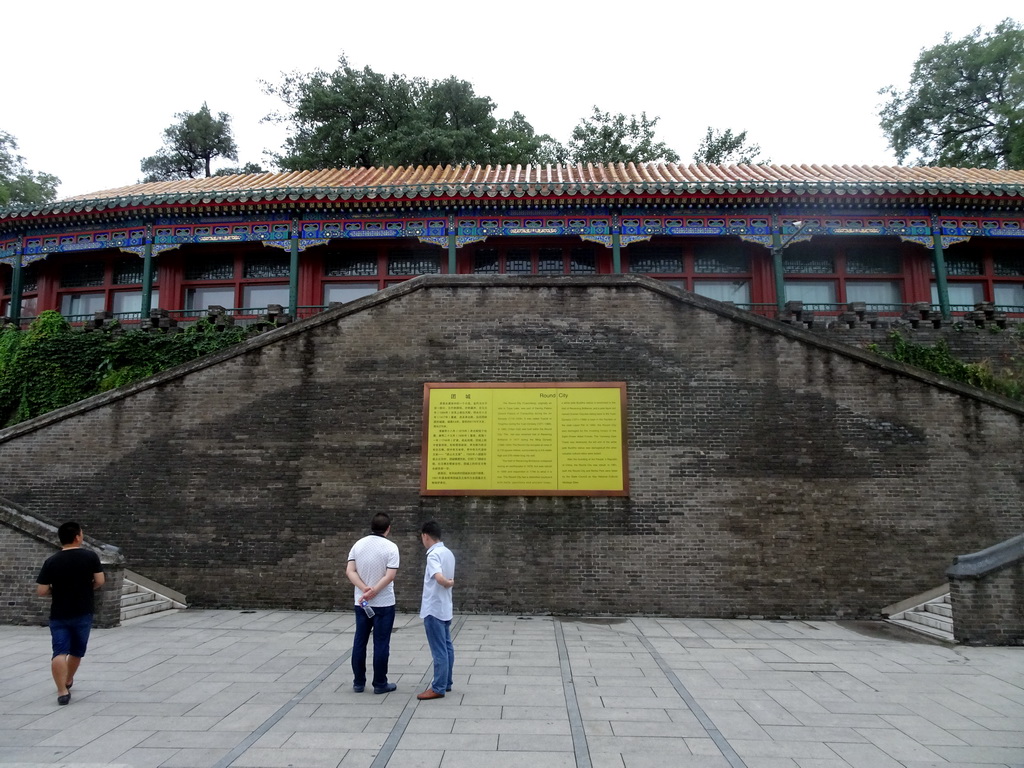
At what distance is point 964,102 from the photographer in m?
25.3

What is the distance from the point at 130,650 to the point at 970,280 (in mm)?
16759

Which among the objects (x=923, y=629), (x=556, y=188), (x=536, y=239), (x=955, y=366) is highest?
(x=556, y=188)

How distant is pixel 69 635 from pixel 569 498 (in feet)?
18.3

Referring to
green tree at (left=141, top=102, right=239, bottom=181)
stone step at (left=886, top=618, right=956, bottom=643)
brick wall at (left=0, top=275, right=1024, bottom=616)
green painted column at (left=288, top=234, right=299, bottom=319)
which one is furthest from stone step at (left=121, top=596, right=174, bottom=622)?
green tree at (left=141, top=102, right=239, bottom=181)

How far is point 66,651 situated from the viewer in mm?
4773

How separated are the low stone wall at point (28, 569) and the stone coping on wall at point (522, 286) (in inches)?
77.1

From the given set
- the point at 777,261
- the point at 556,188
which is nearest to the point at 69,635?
the point at 556,188

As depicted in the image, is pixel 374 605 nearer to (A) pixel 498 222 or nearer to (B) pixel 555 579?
(B) pixel 555 579

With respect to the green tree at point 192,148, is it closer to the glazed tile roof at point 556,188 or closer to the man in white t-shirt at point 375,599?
the glazed tile roof at point 556,188

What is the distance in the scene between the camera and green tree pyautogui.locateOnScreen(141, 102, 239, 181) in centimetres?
2942

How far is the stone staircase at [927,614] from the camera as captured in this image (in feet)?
23.3

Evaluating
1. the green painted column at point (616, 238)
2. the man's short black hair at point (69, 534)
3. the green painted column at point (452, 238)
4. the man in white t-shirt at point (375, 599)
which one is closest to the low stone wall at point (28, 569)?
the man's short black hair at point (69, 534)

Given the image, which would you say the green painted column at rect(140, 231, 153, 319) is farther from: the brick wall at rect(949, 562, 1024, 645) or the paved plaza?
the brick wall at rect(949, 562, 1024, 645)

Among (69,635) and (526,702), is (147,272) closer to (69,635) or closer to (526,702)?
(69,635)
